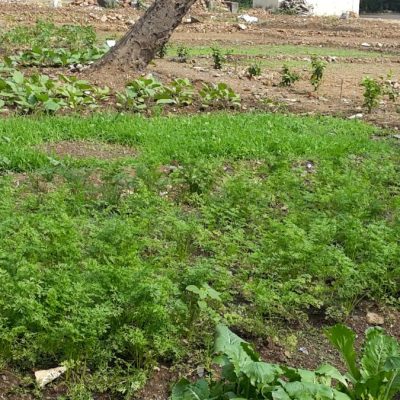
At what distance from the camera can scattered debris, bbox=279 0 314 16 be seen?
32.2 meters

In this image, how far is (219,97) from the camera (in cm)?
1082

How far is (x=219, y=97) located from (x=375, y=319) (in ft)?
19.8

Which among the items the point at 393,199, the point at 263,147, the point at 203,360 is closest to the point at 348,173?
the point at 393,199

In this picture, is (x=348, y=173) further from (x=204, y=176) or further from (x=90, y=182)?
(x=90, y=182)

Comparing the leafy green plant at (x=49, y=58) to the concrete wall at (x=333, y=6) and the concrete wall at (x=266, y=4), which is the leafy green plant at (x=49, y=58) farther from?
the concrete wall at (x=333, y=6)

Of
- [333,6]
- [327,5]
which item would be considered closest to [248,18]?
[327,5]

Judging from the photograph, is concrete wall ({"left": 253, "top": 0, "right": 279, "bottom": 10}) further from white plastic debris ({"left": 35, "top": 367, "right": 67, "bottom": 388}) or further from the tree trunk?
white plastic debris ({"left": 35, "top": 367, "right": 67, "bottom": 388})

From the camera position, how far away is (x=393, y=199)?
6969mm

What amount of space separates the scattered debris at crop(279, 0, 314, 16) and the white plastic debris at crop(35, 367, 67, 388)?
96.1 ft

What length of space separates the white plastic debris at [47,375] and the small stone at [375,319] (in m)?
1.93

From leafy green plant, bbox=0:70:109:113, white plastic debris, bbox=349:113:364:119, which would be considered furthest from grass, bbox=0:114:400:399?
white plastic debris, bbox=349:113:364:119

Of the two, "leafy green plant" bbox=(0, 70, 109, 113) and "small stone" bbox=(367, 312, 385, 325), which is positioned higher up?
"leafy green plant" bbox=(0, 70, 109, 113)

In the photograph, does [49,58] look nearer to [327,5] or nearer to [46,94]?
[46,94]

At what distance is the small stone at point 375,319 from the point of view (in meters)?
5.14
